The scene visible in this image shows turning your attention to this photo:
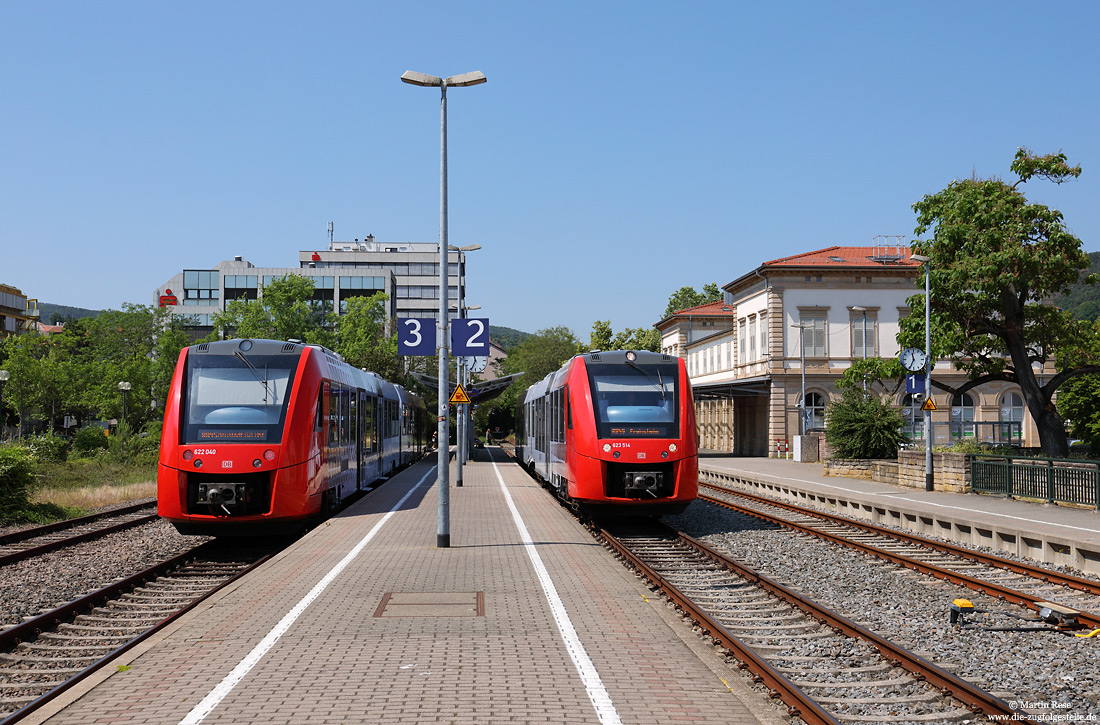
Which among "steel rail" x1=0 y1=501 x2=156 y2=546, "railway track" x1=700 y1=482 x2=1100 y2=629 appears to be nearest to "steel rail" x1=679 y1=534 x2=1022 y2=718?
"railway track" x1=700 y1=482 x2=1100 y2=629

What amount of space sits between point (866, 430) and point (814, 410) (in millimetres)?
19555

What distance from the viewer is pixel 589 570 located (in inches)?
480

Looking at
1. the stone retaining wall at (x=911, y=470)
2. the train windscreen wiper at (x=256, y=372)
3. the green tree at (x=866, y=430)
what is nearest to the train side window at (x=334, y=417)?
the train windscreen wiper at (x=256, y=372)

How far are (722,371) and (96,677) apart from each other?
60312mm

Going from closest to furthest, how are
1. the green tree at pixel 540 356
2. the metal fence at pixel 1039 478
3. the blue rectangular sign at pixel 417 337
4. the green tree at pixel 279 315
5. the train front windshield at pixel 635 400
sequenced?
1. the train front windshield at pixel 635 400
2. the metal fence at pixel 1039 478
3. the blue rectangular sign at pixel 417 337
4. the green tree at pixel 279 315
5. the green tree at pixel 540 356

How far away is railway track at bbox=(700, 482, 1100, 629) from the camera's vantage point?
10.6m

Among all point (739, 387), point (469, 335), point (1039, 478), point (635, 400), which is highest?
point (469, 335)

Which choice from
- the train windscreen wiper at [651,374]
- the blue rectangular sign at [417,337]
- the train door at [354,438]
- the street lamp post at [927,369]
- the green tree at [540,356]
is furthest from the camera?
the green tree at [540,356]

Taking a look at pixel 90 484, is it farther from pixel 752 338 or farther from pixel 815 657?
pixel 752 338

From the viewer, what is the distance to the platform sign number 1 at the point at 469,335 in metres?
27.1

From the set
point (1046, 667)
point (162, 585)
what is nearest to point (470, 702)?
point (1046, 667)

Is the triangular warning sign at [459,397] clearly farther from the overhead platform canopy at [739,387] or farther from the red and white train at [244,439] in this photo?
the overhead platform canopy at [739,387]

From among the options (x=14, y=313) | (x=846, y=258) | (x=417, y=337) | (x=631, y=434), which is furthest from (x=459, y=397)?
(x=14, y=313)

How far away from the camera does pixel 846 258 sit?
5703 cm
